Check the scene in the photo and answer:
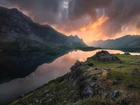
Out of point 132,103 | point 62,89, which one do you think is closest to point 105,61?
point 62,89

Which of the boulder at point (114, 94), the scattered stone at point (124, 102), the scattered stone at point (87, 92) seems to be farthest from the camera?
the scattered stone at point (87, 92)

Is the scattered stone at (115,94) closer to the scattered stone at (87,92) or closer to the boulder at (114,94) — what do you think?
the boulder at (114,94)

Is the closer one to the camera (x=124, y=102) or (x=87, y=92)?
(x=124, y=102)

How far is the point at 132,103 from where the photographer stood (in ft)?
83.6

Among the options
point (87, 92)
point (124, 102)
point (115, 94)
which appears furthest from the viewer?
point (87, 92)

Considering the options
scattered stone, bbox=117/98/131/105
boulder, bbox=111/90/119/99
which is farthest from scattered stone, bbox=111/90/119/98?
scattered stone, bbox=117/98/131/105

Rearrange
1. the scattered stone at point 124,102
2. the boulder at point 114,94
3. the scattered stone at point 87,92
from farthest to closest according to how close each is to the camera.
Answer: the scattered stone at point 87,92
the boulder at point 114,94
the scattered stone at point 124,102

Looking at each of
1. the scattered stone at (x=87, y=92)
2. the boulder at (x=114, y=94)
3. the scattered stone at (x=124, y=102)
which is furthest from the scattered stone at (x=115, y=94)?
the scattered stone at (x=87, y=92)

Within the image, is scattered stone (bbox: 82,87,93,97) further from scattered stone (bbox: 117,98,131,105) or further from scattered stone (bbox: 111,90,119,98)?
scattered stone (bbox: 117,98,131,105)

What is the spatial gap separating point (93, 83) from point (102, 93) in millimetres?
5078

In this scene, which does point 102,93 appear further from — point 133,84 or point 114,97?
point 133,84

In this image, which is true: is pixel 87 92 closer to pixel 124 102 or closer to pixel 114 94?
pixel 114 94

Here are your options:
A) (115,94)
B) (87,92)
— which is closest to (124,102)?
(115,94)

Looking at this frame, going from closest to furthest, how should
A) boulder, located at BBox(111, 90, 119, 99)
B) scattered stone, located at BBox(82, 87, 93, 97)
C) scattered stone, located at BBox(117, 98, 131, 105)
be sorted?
1. scattered stone, located at BBox(117, 98, 131, 105)
2. boulder, located at BBox(111, 90, 119, 99)
3. scattered stone, located at BBox(82, 87, 93, 97)
